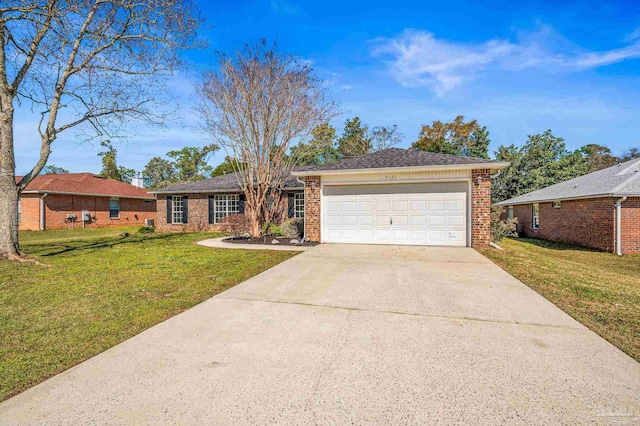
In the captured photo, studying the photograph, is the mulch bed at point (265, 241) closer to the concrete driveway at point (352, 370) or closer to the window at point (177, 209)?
the concrete driveway at point (352, 370)

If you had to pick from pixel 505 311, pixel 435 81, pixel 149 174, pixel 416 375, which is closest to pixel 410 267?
pixel 505 311

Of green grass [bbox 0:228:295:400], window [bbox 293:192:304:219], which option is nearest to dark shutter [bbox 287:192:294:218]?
window [bbox 293:192:304:219]

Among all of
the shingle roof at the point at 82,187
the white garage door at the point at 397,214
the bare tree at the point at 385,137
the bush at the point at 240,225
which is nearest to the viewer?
the white garage door at the point at 397,214

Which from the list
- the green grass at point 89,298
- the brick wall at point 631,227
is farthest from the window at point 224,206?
the brick wall at point 631,227

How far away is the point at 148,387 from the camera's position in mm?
2297

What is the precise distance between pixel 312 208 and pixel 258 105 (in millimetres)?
4778

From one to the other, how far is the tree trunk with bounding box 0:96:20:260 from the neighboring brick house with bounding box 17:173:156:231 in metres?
12.7

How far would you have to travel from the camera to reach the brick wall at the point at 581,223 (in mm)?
11133

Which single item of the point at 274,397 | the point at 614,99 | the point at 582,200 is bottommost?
the point at 274,397

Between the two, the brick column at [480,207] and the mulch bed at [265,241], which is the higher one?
the brick column at [480,207]

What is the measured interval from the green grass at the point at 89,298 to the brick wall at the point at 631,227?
11860 mm

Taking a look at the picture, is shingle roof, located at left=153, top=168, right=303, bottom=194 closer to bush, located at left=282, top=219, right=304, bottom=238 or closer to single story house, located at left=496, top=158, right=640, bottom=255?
bush, located at left=282, top=219, right=304, bottom=238

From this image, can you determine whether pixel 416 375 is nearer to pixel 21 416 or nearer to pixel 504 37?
pixel 21 416

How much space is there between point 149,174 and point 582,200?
→ 175ft
